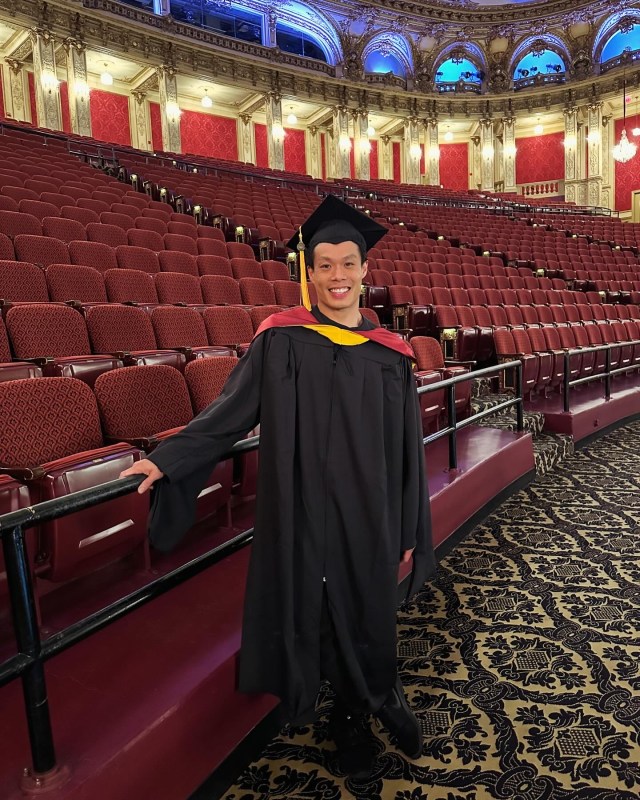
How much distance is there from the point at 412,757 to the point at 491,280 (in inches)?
212

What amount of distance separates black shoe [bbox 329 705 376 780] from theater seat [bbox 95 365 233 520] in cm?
54

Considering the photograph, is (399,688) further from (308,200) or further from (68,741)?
(308,200)

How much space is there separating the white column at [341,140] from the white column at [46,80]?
6.25 metres

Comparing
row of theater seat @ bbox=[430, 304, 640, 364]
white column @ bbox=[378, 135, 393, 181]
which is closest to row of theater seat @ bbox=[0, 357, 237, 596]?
row of theater seat @ bbox=[430, 304, 640, 364]

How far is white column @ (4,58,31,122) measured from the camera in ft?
33.9

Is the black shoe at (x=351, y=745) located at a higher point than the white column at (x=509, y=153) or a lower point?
lower

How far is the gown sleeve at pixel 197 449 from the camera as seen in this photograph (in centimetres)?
85

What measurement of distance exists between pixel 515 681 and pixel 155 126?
43.9 feet

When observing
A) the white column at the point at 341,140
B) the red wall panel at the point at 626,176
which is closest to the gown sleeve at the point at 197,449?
the white column at the point at 341,140

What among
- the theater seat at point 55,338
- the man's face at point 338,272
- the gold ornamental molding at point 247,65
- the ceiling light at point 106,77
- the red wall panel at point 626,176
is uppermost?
the gold ornamental molding at point 247,65

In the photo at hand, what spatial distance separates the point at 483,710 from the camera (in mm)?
1118

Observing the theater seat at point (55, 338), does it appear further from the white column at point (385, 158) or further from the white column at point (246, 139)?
the white column at point (385, 158)

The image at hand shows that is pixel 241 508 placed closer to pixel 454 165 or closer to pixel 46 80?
pixel 46 80

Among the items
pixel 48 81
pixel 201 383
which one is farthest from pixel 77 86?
pixel 201 383
